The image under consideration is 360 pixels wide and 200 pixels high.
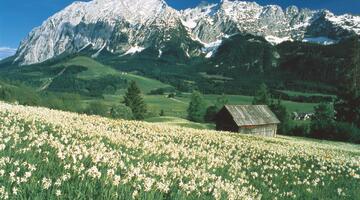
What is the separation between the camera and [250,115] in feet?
285

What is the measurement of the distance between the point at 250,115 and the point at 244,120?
3351 millimetres

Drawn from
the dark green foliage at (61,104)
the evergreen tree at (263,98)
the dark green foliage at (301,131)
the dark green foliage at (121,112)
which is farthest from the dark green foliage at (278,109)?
the dark green foliage at (61,104)

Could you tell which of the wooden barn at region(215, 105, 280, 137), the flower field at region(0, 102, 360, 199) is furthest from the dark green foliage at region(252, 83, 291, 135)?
the flower field at region(0, 102, 360, 199)

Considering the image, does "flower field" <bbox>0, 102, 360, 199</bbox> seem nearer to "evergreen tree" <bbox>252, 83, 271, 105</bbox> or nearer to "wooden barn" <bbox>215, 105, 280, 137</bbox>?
"wooden barn" <bbox>215, 105, 280, 137</bbox>

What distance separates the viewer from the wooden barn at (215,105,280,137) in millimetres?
83500

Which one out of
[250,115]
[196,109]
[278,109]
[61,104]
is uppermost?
[278,109]

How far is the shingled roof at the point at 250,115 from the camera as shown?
275 feet

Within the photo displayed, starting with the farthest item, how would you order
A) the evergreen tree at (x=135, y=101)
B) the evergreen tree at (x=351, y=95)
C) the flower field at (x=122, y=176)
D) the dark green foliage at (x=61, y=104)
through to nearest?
the evergreen tree at (x=135, y=101) < the evergreen tree at (x=351, y=95) < the dark green foliage at (x=61, y=104) < the flower field at (x=122, y=176)

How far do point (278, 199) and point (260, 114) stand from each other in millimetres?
79920

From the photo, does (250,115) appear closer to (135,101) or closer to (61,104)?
(61,104)

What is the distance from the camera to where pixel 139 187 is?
8.20m

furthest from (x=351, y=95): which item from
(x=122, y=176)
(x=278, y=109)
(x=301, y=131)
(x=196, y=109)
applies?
(x=122, y=176)

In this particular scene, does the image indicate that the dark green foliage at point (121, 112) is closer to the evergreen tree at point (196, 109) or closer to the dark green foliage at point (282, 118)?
the evergreen tree at point (196, 109)

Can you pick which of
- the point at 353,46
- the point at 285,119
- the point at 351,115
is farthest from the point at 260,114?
the point at 353,46
